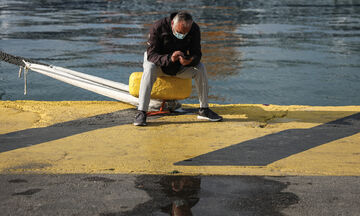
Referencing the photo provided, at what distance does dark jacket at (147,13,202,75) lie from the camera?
18.2ft

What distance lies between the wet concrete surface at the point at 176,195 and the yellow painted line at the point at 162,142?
0.20 meters

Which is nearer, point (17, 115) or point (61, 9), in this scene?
point (17, 115)

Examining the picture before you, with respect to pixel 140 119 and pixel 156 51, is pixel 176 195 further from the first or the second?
pixel 156 51

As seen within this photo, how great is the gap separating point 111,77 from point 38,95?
2.03m

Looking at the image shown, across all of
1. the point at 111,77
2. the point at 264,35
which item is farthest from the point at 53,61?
the point at 264,35

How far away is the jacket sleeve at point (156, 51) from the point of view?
219 inches

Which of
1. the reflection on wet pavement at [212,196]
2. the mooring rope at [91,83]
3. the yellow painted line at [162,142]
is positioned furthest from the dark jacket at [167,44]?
the reflection on wet pavement at [212,196]

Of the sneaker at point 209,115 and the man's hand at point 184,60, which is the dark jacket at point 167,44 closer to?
the man's hand at point 184,60

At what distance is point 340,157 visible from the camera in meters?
4.44

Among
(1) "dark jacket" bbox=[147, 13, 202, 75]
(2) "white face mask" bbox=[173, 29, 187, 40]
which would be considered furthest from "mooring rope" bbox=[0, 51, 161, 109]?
(2) "white face mask" bbox=[173, 29, 187, 40]

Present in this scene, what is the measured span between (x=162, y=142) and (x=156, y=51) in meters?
1.23

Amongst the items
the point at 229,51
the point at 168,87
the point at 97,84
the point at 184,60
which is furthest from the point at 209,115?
the point at 229,51

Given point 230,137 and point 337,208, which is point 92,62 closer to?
point 230,137

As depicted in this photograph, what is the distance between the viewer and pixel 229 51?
14336 mm
